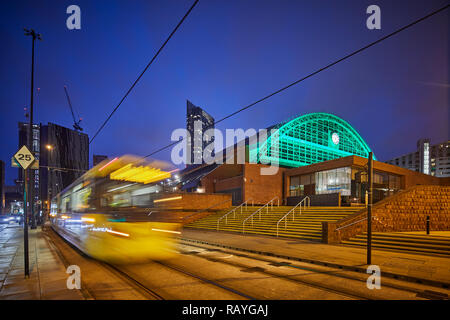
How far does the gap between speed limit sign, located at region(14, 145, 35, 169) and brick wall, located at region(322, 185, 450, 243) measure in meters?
12.7

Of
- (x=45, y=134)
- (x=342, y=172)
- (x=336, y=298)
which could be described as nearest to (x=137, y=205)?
(x=336, y=298)

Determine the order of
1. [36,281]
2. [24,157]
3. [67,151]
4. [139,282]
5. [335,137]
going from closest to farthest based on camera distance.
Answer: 1. [36,281]
2. [139,282]
3. [24,157]
4. [335,137]
5. [67,151]

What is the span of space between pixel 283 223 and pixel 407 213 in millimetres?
7526

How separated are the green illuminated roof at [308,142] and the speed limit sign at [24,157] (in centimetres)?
3555

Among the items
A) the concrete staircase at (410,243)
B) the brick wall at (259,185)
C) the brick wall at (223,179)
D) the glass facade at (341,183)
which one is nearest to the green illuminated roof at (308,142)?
the brick wall at (259,185)

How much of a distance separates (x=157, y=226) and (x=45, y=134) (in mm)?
91009

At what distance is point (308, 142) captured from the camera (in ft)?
166

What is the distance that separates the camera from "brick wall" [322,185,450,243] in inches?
537

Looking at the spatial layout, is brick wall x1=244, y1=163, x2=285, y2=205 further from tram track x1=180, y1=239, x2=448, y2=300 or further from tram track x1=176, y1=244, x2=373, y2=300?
tram track x1=176, y1=244, x2=373, y2=300

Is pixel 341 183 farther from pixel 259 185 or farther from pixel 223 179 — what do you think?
pixel 223 179

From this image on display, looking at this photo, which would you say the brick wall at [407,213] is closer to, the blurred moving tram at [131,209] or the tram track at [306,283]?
the tram track at [306,283]

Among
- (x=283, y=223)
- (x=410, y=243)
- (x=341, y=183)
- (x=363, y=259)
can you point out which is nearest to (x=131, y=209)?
(x=363, y=259)

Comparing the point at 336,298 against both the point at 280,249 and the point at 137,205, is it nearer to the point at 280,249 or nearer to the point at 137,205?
the point at 280,249

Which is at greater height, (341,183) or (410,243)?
(341,183)
